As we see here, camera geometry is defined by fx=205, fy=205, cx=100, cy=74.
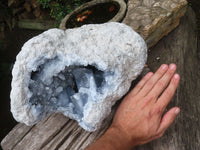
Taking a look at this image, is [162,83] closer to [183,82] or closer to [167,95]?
[167,95]

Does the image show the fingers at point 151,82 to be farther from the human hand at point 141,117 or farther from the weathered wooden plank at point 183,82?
the weathered wooden plank at point 183,82

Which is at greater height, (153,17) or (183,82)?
(153,17)

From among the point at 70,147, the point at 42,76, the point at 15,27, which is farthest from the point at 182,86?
the point at 15,27

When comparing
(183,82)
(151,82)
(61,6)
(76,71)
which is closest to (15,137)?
(76,71)

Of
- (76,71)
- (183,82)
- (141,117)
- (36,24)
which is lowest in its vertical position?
(36,24)

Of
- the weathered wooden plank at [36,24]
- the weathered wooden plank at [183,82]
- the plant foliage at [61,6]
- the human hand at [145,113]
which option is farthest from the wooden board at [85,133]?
the weathered wooden plank at [36,24]

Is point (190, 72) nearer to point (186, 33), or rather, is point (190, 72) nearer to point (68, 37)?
point (186, 33)
